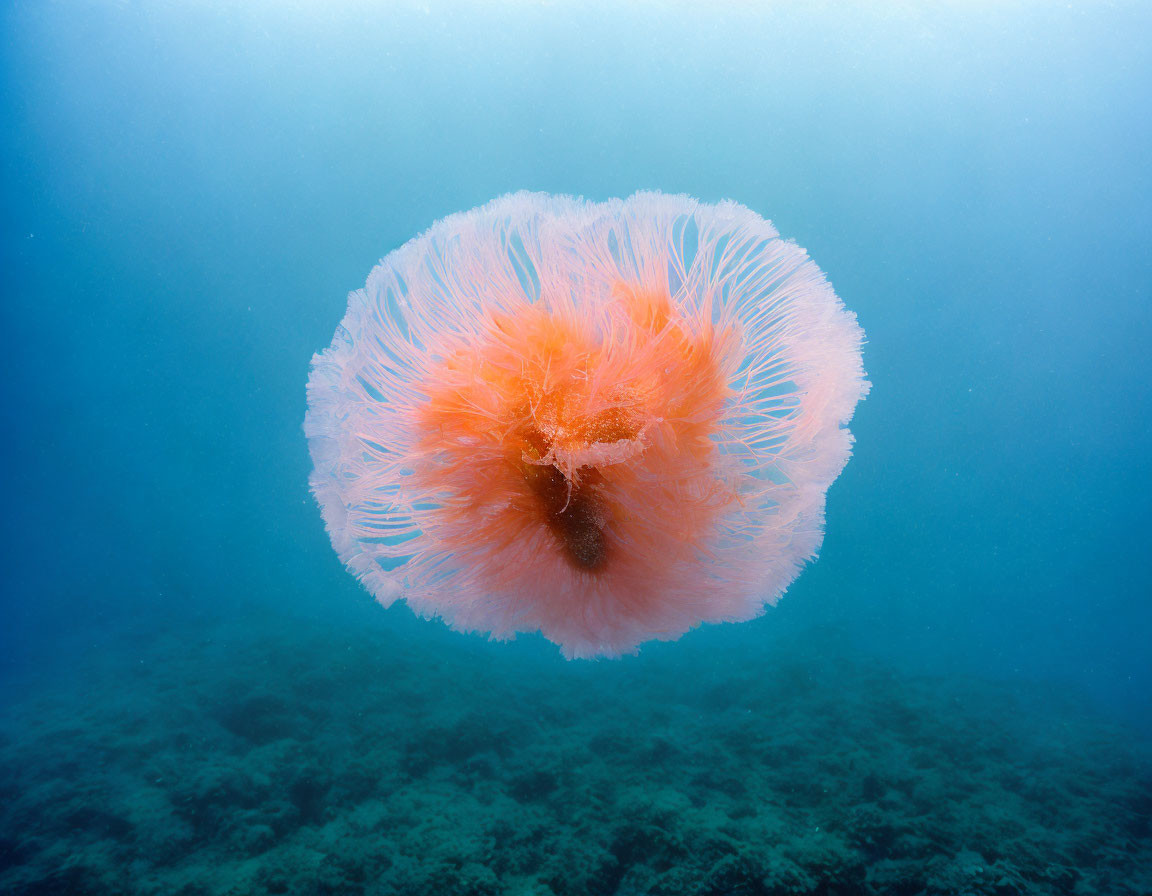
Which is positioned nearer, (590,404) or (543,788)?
(590,404)

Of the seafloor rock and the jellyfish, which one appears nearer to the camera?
the jellyfish

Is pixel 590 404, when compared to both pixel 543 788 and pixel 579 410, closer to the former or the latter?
pixel 579 410

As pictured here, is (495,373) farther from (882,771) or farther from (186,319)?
(186,319)

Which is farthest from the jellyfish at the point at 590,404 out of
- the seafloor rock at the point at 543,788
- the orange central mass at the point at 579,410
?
the seafloor rock at the point at 543,788

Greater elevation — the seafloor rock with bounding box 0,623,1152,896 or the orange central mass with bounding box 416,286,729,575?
the orange central mass with bounding box 416,286,729,575

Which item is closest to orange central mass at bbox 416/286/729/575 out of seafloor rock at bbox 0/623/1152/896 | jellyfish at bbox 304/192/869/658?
jellyfish at bbox 304/192/869/658

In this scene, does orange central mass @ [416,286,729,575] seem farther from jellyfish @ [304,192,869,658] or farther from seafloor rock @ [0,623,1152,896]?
seafloor rock @ [0,623,1152,896]

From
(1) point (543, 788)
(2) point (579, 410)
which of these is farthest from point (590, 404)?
(1) point (543, 788)
